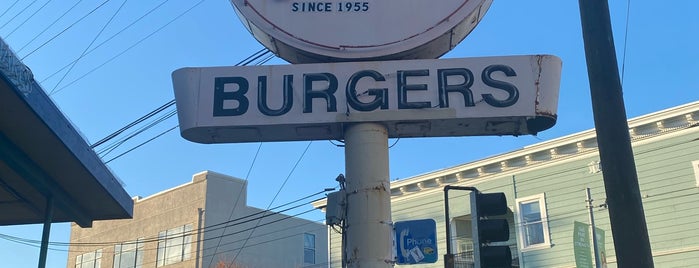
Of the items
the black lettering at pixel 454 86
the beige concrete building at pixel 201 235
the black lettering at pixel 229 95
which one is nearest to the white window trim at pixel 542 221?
the beige concrete building at pixel 201 235

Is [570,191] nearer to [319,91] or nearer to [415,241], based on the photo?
[415,241]

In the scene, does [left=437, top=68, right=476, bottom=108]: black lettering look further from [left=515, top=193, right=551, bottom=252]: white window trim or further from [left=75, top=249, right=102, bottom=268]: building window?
[left=75, top=249, right=102, bottom=268]: building window

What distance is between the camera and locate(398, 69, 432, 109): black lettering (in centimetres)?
995

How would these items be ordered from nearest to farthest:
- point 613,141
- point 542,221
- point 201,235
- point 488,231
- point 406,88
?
point 613,141 < point 488,231 < point 406,88 < point 542,221 < point 201,235

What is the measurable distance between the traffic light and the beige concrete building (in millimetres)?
27505

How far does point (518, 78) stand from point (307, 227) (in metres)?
33.6

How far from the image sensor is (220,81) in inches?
402

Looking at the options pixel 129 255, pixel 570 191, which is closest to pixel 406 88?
pixel 570 191

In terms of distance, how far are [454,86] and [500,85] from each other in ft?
1.94

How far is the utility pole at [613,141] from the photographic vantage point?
247 inches

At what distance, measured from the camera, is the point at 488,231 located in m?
7.84

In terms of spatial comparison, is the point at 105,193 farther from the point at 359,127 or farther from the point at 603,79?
the point at 603,79

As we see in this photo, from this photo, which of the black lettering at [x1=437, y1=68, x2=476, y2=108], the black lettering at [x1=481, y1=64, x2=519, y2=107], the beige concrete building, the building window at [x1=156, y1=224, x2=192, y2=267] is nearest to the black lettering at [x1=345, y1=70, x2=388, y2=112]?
the black lettering at [x1=437, y1=68, x2=476, y2=108]

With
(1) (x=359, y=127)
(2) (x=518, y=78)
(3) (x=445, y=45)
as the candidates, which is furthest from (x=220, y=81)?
(2) (x=518, y=78)
